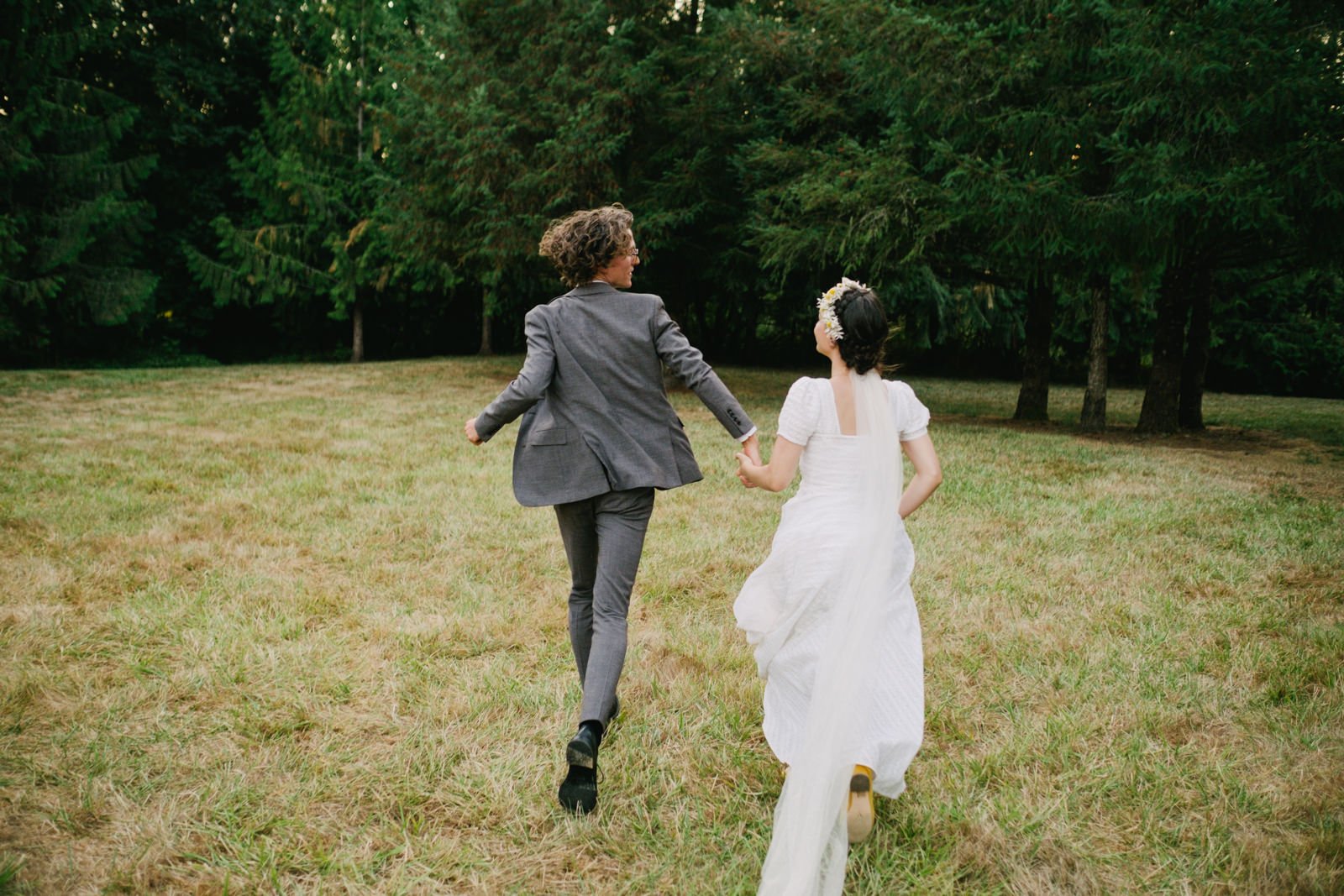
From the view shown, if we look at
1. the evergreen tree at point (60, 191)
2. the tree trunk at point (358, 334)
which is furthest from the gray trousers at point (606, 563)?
the tree trunk at point (358, 334)

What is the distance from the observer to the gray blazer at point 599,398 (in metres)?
2.87

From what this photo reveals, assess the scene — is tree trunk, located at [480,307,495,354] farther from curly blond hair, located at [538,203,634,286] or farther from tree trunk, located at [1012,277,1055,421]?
curly blond hair, located at [538,203,634,286]

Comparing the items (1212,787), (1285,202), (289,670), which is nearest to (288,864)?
(289,670)

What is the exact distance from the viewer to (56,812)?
2615 mm

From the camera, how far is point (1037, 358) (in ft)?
47.2

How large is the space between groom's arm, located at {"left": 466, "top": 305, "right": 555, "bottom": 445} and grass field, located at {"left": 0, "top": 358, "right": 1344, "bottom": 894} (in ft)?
4.03

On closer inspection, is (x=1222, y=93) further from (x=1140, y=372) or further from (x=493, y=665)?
(x=1140, y=372)

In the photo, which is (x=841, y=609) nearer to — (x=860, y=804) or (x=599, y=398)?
(x=860, y=804)

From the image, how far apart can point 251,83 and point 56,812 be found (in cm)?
2859

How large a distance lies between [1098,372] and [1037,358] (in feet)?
5.52

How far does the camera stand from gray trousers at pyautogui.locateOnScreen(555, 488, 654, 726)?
286 cm

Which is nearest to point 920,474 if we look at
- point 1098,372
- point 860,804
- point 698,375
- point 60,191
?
point 698,375

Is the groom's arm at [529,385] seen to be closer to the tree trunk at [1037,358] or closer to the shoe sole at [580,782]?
the shoe sole at [580,782]

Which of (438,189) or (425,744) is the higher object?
(438,189)
